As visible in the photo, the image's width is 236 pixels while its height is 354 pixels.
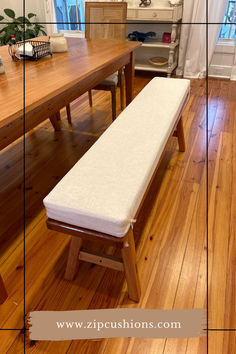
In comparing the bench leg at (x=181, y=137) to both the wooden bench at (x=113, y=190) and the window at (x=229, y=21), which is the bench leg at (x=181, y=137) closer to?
the wooden bench at (x=113, y=190)

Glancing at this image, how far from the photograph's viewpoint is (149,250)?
53.0 inches

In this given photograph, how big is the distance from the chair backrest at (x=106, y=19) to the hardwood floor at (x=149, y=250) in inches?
37.8

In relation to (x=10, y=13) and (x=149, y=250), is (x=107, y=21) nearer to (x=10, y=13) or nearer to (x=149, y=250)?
(x=149, y=250)

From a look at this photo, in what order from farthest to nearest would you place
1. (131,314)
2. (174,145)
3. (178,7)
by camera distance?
(178,7) → (174,145) → (131,314)

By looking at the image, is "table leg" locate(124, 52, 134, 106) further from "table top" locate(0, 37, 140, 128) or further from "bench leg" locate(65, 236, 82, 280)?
"bench leg" locate(65, 236, 82, 280)

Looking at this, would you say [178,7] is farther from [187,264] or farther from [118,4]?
[187,264]

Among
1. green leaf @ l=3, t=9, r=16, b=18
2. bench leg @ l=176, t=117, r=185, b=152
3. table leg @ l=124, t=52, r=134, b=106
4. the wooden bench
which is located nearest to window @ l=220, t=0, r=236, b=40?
table leg @ l=124, t=52, r=134, b=106

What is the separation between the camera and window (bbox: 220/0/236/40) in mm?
3250

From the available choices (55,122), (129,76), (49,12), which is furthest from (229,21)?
(55,122)

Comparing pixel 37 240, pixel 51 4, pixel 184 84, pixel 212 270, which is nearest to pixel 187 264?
pixel 212 270

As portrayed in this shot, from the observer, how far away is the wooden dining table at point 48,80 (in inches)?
39.8

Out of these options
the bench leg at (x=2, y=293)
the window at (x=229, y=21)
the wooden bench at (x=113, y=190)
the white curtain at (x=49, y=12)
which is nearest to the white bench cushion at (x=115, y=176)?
the wooden bench at (x=113, y=190)

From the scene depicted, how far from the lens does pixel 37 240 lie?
1.42 m

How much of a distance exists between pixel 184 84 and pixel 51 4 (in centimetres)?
299
